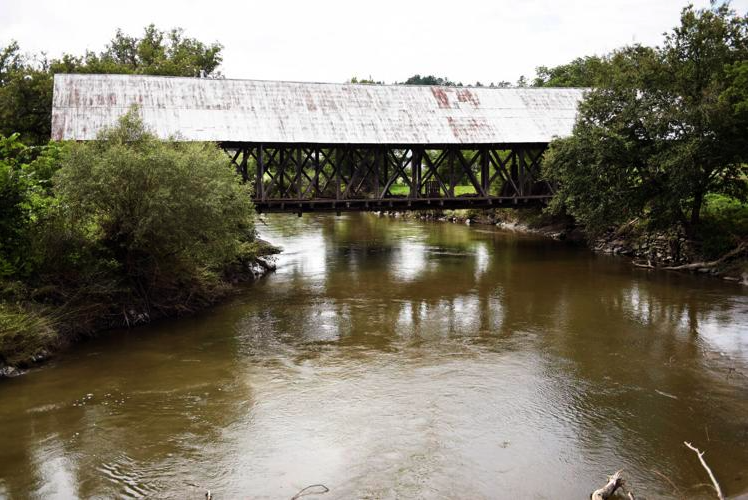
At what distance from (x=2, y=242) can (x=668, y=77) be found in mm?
20860

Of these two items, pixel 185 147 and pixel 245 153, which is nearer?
pixel 185 147

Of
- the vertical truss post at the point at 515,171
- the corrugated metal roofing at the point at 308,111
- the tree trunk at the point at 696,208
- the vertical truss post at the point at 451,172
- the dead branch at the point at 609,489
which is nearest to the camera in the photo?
the dead branch at the point at 609,489

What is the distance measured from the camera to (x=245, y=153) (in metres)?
24.5

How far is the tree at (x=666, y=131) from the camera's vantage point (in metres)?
20.1

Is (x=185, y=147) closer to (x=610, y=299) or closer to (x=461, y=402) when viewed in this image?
(x=461, y=402)

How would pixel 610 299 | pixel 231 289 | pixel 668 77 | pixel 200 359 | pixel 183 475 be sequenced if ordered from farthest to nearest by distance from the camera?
1. pixel 668 77
2. pixel 231 289
3. pixel 610 299
4. pixel 200 359
5. pixel 183 475

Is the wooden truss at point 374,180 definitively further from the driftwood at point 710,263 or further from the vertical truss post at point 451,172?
the driftwood at point 710,263

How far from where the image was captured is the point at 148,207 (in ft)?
48.8

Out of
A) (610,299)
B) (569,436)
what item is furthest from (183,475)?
(610,299)

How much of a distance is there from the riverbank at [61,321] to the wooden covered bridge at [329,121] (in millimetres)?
7552

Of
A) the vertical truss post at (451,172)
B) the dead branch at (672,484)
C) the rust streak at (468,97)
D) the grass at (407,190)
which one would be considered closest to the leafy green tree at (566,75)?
the grass at (407,190)

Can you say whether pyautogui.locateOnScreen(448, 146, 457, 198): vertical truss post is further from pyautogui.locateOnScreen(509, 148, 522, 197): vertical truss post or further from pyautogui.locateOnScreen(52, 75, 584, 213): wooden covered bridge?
pyautogui.locateOnScreen(509, 148, 522, 197): vertical truss post

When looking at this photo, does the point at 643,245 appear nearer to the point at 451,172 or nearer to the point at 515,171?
the point at 515,171

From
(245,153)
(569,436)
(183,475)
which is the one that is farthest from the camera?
(245,153)
